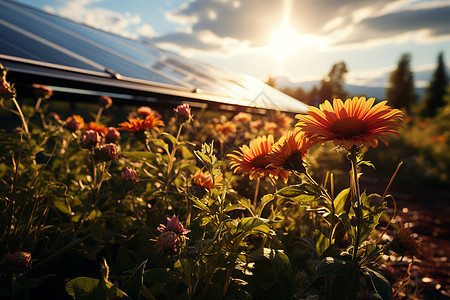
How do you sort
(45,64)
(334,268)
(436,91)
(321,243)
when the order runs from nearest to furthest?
(334,268), (321,243), (45,64), (436,91)

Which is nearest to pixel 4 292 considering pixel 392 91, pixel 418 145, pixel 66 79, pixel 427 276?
pixel 66 79

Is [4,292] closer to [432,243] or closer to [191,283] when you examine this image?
[191,283]

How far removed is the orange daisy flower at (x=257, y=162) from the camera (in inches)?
40.4

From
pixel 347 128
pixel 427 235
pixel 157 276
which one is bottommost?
pixel 427 235

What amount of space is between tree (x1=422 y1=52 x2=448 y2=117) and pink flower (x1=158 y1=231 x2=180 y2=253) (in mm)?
45387

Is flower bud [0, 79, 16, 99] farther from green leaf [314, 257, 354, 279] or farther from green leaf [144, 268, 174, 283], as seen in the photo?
green leaf [314, 257, 354, 279]

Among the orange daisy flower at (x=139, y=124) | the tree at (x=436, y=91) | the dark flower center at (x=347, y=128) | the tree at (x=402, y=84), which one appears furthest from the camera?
the tree at (x=402, y=84)

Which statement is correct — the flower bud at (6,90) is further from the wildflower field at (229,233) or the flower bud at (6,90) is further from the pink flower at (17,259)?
the pink flower at (17,259)

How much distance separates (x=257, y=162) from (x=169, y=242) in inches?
Result: 17.5

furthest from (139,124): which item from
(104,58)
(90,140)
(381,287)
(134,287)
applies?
(104,58)

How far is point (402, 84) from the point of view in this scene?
146 ft

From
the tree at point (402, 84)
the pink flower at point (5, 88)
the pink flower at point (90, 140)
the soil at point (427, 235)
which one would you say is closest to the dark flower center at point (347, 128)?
the soil at point (427, 235)

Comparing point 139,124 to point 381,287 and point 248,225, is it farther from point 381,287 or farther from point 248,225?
point 381,287

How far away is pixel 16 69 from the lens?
1.50 meters
